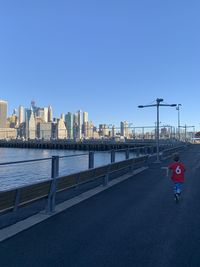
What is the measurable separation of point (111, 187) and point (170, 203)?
3.54 metres

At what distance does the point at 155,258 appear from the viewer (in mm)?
5539

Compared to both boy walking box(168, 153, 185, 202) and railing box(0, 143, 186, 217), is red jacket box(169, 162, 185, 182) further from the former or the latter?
railing box(0, 143, 186, 217)

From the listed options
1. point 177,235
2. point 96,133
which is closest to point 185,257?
point 177,235

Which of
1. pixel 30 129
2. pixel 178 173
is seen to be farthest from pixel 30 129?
pixel 178 173

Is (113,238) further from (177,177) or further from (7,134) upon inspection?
(7,134)

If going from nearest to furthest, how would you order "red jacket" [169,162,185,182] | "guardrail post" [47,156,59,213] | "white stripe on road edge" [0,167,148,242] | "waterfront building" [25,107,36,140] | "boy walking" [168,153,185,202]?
"white stripe on road edge" [0,167,148,242] < "guardrail post" [47,156,59,213] < "boy walking" [168,153,185,202] < "red jacket" [169,162,185,182] < "waterfront building" [25,107,36,140]

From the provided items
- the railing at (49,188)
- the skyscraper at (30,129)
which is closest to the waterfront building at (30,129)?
the skyscraper at (30,129)

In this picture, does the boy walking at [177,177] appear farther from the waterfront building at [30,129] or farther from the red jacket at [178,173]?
the waterfront building at [30,129]

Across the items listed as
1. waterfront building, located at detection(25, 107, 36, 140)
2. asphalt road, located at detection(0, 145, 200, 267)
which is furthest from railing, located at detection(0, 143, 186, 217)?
waterfront building, located at detection(25, 107, 36, 140)

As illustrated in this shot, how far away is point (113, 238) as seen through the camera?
21.6 ft

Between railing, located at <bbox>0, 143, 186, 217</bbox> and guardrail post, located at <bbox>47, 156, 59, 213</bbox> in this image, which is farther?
guardrail post, located at <bbox>47, 156, 59, 213</bbox>

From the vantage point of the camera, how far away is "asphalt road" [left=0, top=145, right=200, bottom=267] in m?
5.44

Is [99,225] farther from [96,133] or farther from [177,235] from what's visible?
[96,133]

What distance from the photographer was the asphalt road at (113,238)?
17.8ft
